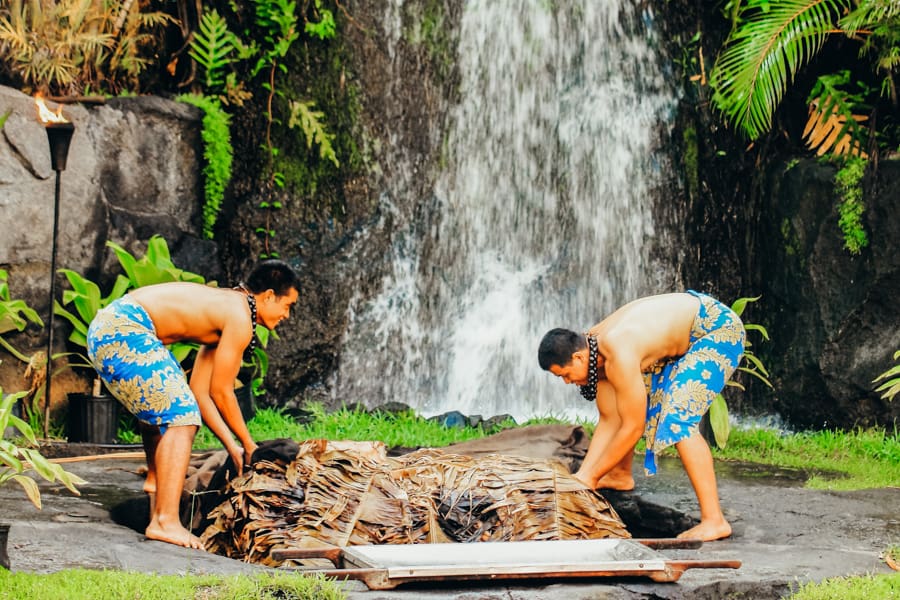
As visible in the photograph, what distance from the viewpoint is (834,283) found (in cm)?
1061

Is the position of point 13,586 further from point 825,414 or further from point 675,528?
point 825,414

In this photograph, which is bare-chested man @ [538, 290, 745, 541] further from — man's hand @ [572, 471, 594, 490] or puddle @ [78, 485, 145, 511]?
puddle @ [78, 485, 145, 511]

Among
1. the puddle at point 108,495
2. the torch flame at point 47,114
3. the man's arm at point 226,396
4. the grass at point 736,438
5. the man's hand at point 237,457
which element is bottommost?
the puddle at point 108,495

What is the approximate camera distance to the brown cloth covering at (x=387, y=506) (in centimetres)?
584

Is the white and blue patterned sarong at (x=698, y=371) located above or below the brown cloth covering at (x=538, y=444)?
above

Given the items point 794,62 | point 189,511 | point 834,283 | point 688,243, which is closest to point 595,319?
point 688,243

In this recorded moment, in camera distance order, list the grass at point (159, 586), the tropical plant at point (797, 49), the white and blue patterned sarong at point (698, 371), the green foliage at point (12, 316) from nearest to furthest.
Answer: the grass at point (159, 586) < the white and blue patterned sarong at point (698, 371) < the green foliage at point (12, 316) < the tropical plant at point (797, 49)

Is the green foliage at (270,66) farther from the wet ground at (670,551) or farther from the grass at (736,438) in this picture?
the wet ground at (670,551)

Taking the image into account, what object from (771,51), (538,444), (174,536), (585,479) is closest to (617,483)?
(585,479)

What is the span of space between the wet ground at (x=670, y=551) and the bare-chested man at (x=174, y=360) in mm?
413

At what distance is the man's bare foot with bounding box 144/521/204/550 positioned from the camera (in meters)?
5.59

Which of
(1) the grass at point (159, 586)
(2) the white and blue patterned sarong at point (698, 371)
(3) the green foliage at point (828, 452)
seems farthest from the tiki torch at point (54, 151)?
(3) the green foliage at point (828, 452)

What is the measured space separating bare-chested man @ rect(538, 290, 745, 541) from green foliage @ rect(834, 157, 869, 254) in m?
4.42

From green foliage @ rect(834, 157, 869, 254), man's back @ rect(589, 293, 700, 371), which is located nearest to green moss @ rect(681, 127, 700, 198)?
green foliage @ rect(834, 157, 869, 254)
